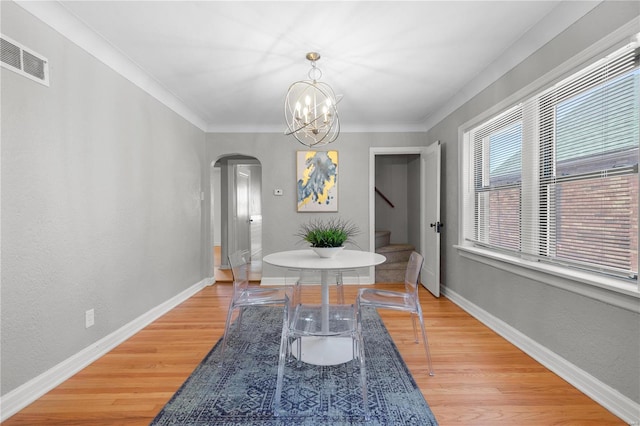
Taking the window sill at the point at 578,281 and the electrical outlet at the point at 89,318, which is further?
the electrical outlet at the point at 89,318

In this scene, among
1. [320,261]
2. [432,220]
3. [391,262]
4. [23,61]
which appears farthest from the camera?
[391,262]

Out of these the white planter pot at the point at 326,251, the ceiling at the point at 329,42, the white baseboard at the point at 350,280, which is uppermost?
the ceiling at the point at 329,42

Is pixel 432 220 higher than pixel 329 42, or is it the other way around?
pixel 329 42

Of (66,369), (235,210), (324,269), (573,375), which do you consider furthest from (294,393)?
(235,210)

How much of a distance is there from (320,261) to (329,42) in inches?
66.8

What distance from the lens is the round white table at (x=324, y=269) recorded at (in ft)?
6.76

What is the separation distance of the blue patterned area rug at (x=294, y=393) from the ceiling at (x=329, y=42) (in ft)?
7.99

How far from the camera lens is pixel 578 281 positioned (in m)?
1.87

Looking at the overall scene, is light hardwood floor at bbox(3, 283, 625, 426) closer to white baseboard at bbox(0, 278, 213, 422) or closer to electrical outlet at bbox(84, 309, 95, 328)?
white baseboard at bbox(0, 278, 213, 422)

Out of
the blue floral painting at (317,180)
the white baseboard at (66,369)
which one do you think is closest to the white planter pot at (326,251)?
the white baseboard at (66,369)

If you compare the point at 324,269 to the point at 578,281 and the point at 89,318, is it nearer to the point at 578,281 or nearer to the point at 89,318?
the point at 578,281

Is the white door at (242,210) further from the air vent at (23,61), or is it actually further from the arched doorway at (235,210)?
the air vent at (23,61)

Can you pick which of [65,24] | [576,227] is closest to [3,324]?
[65,24]

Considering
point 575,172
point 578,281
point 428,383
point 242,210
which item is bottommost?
point 428,383
